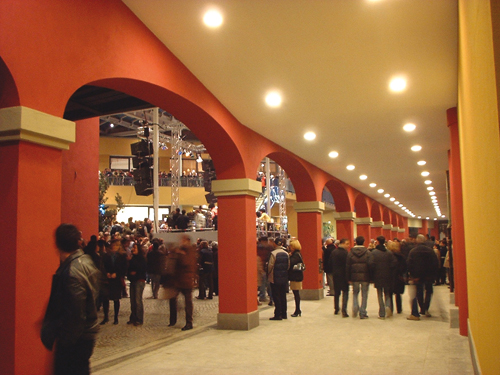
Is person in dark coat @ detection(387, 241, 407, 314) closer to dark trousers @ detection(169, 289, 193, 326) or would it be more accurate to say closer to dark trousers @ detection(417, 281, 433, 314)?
dark trousers @ detection(417, 281, 433, 314)

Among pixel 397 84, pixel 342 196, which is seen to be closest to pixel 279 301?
pixel 397 84

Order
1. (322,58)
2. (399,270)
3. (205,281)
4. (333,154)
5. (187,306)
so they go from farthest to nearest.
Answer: (205,281) → (333,154) → (399,270) → (187,306) → (322,58)

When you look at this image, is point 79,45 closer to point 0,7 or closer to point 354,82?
point 0,7

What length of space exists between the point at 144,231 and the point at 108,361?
12.3 metres

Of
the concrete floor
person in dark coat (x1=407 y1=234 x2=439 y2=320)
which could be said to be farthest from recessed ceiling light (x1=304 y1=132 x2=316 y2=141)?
the concrete floor

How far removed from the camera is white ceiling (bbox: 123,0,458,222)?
5.54 meters

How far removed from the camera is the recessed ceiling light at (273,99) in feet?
26.8

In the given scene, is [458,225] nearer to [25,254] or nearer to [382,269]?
[382,269]

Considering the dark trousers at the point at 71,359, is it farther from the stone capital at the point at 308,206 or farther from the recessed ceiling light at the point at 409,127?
the stone capital at the point at 308,206

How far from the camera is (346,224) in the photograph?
62.5 feet

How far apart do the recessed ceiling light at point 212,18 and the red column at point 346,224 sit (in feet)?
45.9

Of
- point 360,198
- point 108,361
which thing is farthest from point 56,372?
point 360,198

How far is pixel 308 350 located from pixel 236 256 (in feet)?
8.38

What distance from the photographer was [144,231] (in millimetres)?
18797
